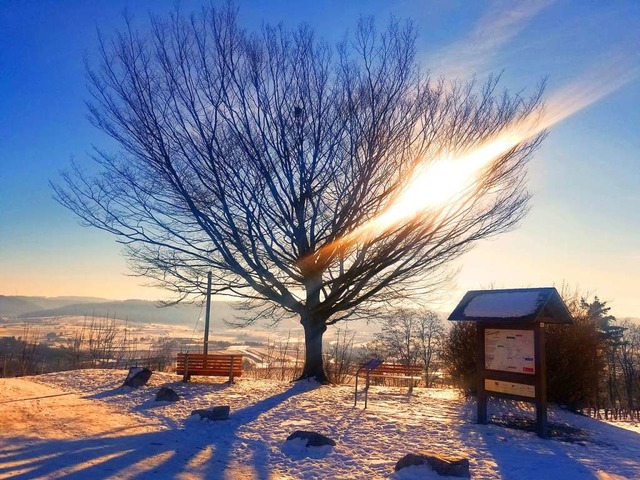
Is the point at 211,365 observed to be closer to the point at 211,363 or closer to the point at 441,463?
the point at 211,363

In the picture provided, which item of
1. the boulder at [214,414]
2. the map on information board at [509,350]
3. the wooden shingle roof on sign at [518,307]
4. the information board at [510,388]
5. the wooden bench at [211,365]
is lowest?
the boulder at [214,414]

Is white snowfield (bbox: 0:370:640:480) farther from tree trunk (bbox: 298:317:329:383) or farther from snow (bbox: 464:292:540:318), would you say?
tree trunk (bbox: 298:317:329:383)

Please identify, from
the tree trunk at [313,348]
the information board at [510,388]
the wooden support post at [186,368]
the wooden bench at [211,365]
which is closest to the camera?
the information board at [510,388]

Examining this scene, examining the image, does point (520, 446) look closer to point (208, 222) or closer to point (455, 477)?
point (455, 477)

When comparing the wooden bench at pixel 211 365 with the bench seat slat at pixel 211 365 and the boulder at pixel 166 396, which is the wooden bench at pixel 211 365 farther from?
the boulder at pixel 166 396

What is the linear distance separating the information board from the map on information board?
27 centimetres

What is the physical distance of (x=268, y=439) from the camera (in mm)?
8273

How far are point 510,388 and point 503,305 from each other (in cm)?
169

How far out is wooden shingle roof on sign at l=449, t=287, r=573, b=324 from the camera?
9.65 m

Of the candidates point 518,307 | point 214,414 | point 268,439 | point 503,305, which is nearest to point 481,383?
point 503,305

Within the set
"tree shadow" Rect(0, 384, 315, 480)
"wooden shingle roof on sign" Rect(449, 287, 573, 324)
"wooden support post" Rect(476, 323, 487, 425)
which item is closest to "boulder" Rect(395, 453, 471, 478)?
"tree shadow" Rect(0, 384, 315, 480)

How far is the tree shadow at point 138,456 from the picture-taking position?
5961mm

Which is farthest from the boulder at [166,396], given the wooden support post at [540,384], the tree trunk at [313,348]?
the wooden support post at [540,384]

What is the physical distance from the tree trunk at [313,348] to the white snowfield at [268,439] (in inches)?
100
